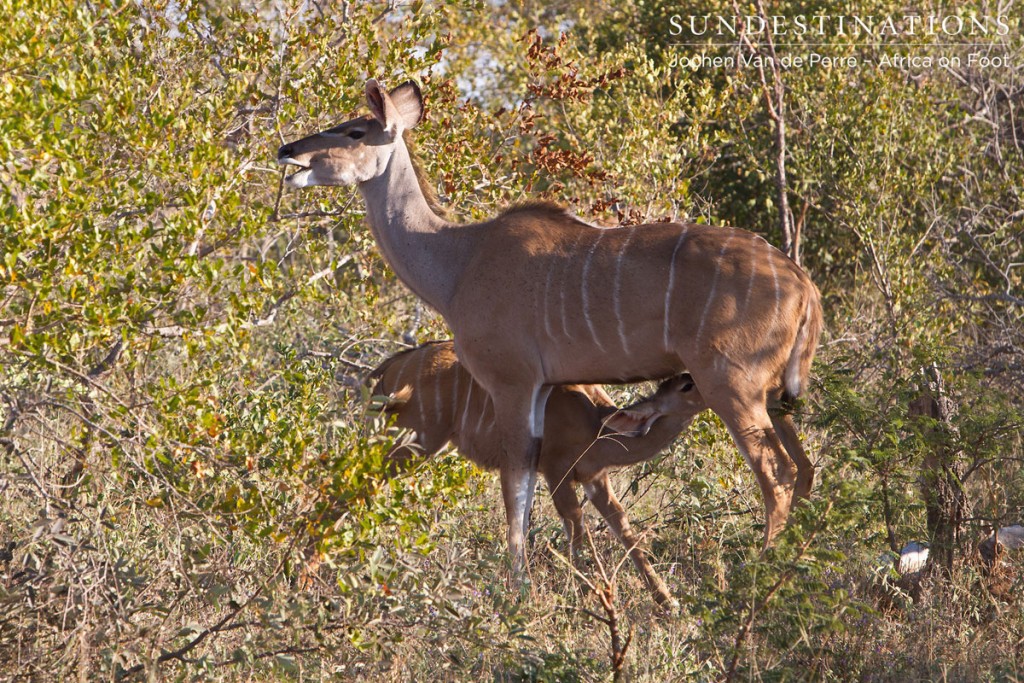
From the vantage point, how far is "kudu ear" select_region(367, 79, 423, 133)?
5281 millimetres

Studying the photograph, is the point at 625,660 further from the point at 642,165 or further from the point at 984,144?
the point at 984,144

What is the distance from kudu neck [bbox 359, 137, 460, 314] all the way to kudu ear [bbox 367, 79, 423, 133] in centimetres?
10

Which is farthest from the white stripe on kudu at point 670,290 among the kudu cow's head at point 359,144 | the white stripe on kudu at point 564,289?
the kudu cow's head at point 359,144

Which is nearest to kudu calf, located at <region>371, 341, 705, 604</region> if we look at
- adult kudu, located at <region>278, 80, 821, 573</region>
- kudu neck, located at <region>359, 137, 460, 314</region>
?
adult kudu, located at <region>278, 80, 821, 573</region>

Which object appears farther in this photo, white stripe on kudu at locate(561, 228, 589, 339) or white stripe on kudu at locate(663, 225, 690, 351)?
white stripe on kudu at locate(561, 228, 589, 339)

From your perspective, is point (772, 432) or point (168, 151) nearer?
point (168, 151)

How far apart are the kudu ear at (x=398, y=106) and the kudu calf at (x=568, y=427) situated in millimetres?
1142

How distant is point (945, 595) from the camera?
4.49 metres

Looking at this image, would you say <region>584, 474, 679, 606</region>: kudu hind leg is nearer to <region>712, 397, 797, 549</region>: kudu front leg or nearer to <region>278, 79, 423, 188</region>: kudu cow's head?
<region>712, 397, 797, 549</region>: kudu front leg

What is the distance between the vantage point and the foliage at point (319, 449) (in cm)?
358

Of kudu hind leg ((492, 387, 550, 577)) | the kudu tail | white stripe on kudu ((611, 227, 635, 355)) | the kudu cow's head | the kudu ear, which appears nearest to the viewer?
the kudu tail

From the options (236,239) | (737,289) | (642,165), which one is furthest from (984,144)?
(236,239)

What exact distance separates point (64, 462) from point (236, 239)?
1.72 m

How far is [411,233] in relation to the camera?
18.1 feet
